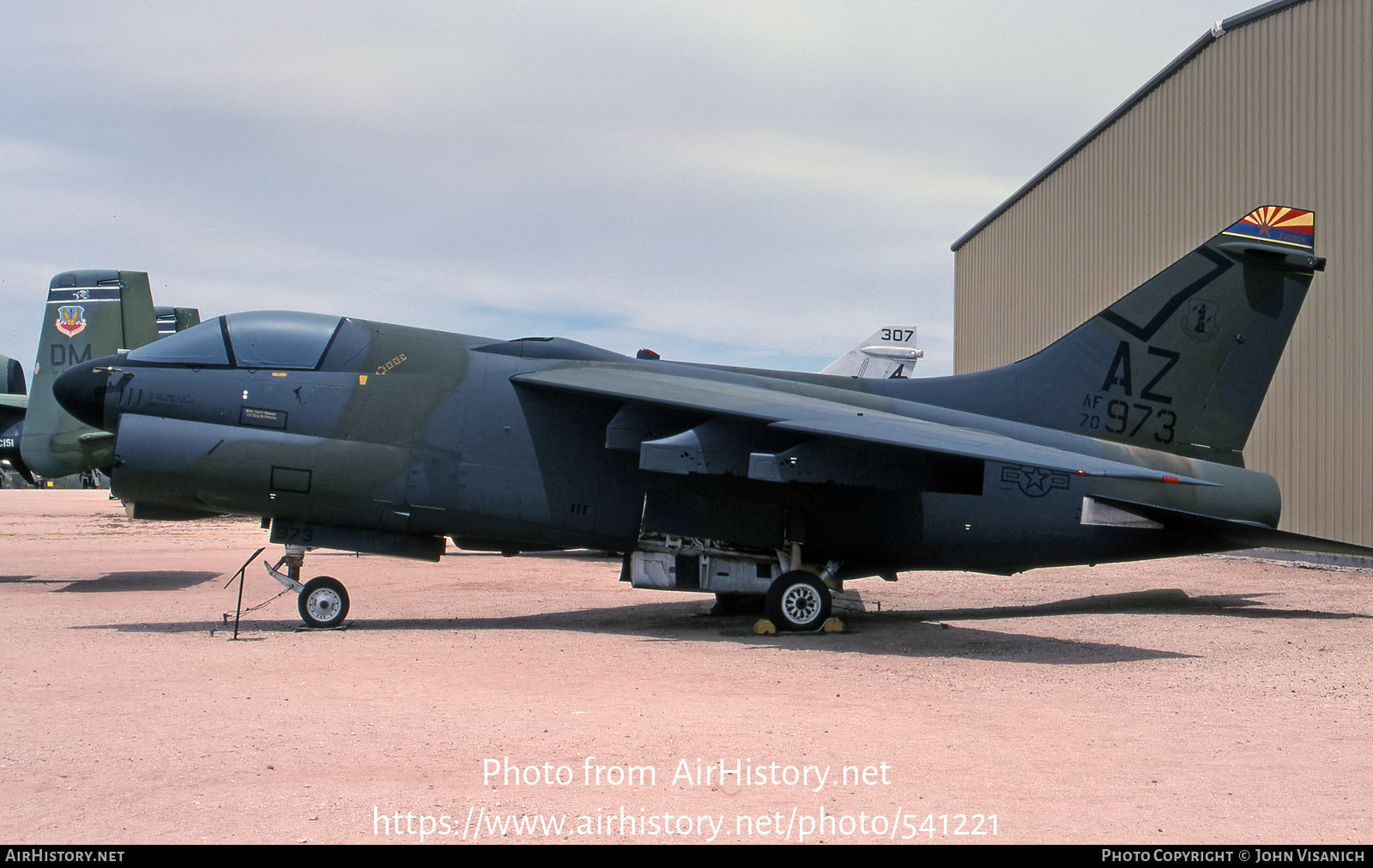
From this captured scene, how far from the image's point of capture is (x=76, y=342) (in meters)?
17.6

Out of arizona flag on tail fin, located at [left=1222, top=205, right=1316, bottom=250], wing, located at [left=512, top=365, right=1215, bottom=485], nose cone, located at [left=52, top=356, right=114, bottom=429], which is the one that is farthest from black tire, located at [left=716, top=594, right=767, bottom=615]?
arizona flag on tail fin, located at [left=1222, top=205, right=1316, bottom=250]

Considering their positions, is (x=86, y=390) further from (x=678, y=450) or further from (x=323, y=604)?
(x=678, y=450)

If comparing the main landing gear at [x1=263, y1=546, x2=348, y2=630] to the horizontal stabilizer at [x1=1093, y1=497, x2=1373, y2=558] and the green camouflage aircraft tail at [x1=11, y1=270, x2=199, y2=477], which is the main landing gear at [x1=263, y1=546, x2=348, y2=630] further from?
the horizontal stabilizer at [x1=1093, y1=497, x2=1373, y2=558]

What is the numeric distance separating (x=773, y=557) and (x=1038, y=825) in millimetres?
7041

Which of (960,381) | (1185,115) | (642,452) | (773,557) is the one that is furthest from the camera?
(1185,115)

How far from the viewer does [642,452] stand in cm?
1024

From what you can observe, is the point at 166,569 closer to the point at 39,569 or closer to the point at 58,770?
the point at 39,569

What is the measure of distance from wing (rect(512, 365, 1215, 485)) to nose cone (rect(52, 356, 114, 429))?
440cm

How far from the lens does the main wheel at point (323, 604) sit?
36.1 ft

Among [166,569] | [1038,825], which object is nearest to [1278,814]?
[1038,825]

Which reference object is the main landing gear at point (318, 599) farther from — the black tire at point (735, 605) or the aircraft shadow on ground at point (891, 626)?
the black tire at point (735, 605)

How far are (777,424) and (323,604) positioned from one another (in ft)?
17.9

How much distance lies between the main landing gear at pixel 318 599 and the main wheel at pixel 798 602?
476cm

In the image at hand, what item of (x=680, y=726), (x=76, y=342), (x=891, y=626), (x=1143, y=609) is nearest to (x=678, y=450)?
(x=891, y=626)
